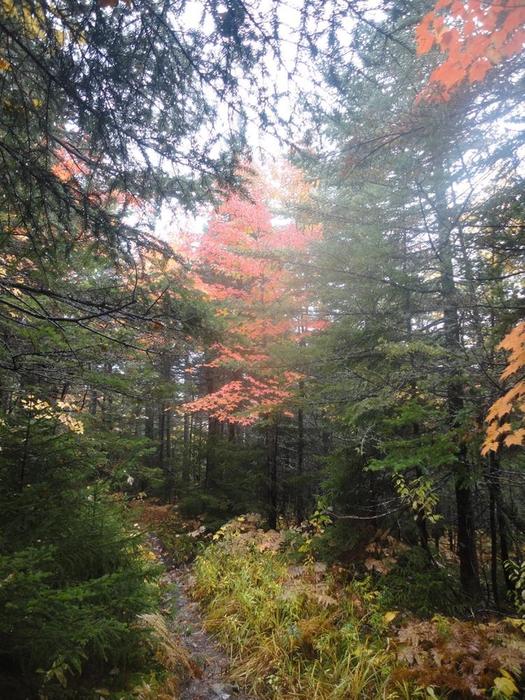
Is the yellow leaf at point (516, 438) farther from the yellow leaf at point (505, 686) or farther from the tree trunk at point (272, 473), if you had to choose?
the tree trunk at point (272, 473)

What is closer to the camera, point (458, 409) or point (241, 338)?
point (458, 409)

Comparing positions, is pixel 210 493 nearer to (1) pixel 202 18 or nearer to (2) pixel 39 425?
(2) pixel 39 425

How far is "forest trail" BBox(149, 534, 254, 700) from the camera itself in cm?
462

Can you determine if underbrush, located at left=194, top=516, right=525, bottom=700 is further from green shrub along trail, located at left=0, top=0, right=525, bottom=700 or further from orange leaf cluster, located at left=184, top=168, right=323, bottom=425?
orange leaf cluster, located at left=184, top=168, right=323, bottom=425

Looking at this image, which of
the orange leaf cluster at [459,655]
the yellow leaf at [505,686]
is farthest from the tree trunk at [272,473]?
the yellow leaf at [505,686]

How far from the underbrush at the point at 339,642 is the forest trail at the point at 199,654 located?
166 millimetres

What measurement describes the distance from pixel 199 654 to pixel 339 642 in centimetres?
200

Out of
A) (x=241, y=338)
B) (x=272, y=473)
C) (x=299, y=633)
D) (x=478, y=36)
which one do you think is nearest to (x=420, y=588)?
(x=299, y=633)

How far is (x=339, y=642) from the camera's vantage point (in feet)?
16.5

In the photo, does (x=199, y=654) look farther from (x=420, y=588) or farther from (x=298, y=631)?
(x=420, y=588)

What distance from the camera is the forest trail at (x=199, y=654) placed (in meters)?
4.62

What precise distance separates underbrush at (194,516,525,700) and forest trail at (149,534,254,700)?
0.17m

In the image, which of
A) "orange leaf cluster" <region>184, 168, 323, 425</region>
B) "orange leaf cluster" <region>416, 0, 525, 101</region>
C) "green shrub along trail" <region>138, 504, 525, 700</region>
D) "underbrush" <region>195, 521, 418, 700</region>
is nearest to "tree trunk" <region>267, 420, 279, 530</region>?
"orange leaf cluster" <region>184, 168, 323, 425</region>

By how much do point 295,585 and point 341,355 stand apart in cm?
394
